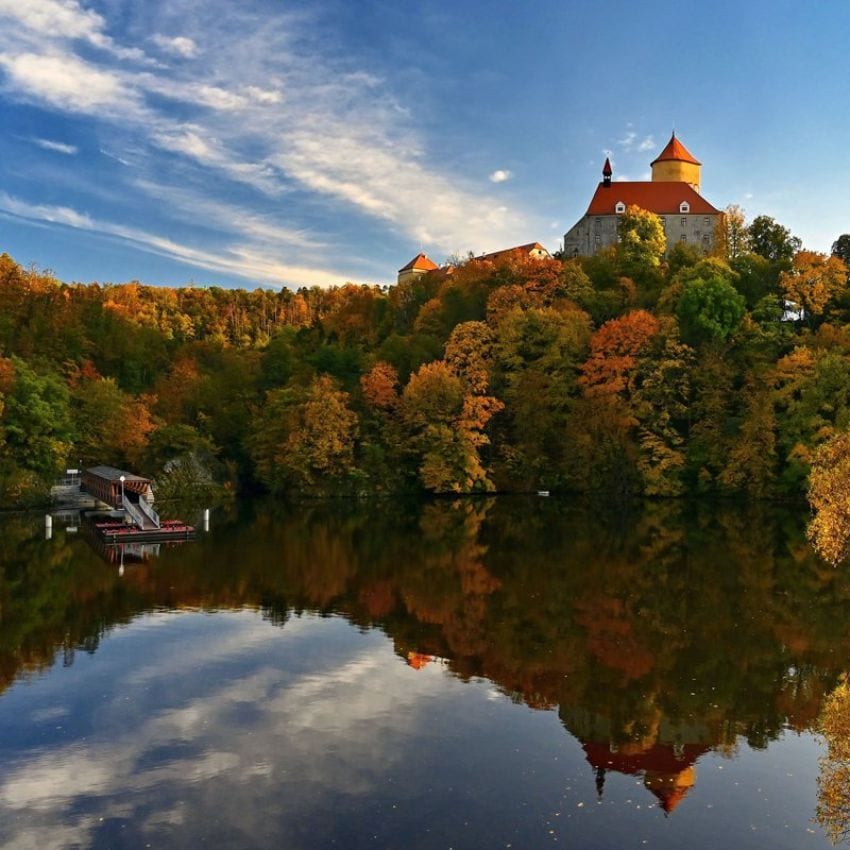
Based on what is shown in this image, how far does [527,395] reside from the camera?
5888 cm

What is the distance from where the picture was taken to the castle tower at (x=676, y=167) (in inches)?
3310

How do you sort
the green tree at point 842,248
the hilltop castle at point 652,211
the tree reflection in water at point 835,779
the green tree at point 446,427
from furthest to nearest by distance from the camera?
the hilltop castle at point 652,211, the green tree at point 842,248, the green tree at point 446,427, the tree reflection in water at point 835,779

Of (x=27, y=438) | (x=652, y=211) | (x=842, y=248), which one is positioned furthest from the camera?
(x=652, y=211)

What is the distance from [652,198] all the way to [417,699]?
72115 mm

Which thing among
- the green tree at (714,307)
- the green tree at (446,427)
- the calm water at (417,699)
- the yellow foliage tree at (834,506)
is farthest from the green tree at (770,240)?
the yellow foliage tree at (834,506)

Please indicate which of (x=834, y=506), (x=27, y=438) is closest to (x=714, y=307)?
(x=834, y=506)

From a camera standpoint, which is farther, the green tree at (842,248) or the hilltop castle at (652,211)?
the hilltop castle at (652,211)

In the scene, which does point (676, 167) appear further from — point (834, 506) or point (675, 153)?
point (834, 506)

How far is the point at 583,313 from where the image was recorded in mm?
60906

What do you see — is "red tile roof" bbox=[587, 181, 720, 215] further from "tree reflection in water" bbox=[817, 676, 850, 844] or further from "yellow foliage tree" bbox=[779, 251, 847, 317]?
"tree reflection in water" bbox=[817, 676, 850, 844]

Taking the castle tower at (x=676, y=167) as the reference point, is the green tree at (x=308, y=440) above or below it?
below

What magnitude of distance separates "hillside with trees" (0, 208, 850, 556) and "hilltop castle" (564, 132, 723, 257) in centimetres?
977

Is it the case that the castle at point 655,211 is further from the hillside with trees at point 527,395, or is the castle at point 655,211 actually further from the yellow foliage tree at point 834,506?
the yellow foliage tree at point 834,506

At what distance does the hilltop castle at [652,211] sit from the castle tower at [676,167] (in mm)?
387
